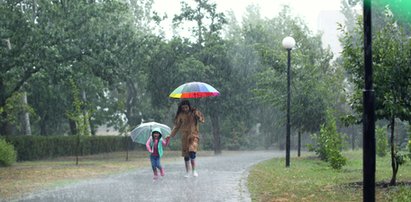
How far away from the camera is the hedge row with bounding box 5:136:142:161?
31.6 metres

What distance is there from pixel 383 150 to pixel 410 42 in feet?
63.1

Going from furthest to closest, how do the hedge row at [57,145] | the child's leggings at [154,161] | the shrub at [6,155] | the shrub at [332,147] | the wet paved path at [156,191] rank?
the hedge row at [57,145]
the shrub at [6,155]
the shrub at [332,147]
the child's leggings at [154,161]
the wet paved path at [156,191]

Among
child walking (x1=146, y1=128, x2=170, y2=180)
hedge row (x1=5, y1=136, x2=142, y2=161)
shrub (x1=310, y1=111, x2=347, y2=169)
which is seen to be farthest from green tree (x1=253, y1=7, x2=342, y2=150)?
child walking (x1=146, y1=128, x2=170, y2=180)

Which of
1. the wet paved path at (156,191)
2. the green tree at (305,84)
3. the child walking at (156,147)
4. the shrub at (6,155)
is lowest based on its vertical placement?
the wet paved path at (156,191)

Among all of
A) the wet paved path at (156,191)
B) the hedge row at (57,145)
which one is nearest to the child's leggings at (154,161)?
the wet paved path at (156,191)

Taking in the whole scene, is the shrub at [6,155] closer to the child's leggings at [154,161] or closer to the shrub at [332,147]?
the child's leggings at [154,161]

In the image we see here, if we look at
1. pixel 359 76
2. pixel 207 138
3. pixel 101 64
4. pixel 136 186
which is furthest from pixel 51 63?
pixel 207 138

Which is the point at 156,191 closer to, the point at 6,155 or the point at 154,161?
the point at 154,161

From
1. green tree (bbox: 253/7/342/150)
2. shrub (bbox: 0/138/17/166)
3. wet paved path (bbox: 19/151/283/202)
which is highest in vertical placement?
green tree (bbox: 253/7/342/150)

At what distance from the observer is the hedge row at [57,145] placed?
1244 inches

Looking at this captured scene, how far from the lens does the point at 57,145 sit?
120 feet

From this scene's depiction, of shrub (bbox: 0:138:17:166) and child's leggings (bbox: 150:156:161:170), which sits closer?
child's leggings (bbox: 150:156:161:170)

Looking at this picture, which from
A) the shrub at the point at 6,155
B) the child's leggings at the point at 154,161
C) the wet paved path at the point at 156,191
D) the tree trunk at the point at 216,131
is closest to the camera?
the wet paved path at the point at 156,191

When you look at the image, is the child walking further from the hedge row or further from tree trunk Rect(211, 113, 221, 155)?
tree trunk Rect(211, 113, 221, 155)
